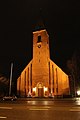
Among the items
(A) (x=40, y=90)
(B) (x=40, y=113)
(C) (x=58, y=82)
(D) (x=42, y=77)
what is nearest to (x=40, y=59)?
(D) (x=42, y=77)

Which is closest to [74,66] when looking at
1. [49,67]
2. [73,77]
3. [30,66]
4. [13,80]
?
[73,77]

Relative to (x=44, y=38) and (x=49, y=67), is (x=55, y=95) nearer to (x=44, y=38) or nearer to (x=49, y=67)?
(x=49, y=67)

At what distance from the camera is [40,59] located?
46.2 metres

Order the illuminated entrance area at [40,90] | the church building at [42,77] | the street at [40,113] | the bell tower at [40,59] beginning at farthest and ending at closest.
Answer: the bell tower at [40,59] < the illuminated entrance area at [40,90] < the church building at [42,77] < the street at [40,113]

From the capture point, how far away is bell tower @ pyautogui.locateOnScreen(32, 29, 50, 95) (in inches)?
1747

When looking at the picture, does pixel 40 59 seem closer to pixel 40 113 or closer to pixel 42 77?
pixel 42 77

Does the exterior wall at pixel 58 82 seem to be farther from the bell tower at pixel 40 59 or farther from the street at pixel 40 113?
the street at pixel 40 113

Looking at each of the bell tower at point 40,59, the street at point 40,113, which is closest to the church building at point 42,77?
the bell tower at point 40,59

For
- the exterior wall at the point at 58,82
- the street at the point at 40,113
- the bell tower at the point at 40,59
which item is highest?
the bell tower at the point at 40,59

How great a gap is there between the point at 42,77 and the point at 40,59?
493 cm

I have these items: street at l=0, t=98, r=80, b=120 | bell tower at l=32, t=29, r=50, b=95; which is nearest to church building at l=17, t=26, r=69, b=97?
bell tower at l=32, t=29, r=50, b=95

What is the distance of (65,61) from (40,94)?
18429mm

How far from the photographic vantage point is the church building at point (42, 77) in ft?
142

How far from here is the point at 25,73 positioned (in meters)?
46.2
